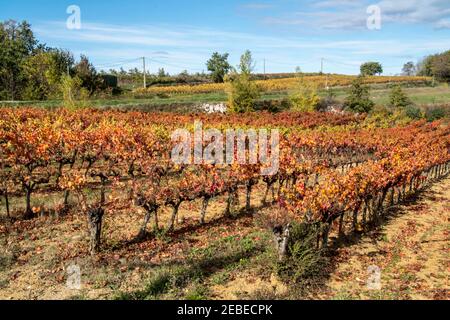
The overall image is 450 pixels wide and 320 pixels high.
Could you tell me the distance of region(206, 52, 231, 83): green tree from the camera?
81.7m

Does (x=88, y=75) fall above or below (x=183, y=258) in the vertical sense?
above

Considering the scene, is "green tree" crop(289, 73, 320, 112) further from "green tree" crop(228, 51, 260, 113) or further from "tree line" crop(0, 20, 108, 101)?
"tree line" crop(0, 20, 108, 101)

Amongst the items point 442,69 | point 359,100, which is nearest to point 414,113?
point 359,100

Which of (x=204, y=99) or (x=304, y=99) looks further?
(x=204, y=99)

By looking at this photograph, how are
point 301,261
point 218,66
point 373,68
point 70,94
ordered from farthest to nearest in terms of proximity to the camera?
point 373,68 → point 218,66 → point 70,94 → point 301,261

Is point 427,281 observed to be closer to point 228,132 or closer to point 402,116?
point 228,132

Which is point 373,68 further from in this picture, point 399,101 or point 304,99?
point 304,99

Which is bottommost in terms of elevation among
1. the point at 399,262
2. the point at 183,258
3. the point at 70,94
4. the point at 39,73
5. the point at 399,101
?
the point at 399,262

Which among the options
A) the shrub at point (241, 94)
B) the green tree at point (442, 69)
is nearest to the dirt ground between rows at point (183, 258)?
Result: the shrub at point (241, 94)

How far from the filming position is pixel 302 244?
402 inches

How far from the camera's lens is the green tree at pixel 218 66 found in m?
81.7

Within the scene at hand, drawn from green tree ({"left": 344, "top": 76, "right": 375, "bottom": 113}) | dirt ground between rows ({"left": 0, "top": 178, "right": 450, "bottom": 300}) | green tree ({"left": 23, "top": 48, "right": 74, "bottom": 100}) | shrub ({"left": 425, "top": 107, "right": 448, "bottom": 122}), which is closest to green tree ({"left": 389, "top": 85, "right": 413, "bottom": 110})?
shrub ({"left": 425, "top": 107, "right": 448, "bottom": 122})

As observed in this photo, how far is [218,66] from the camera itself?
83000mm
